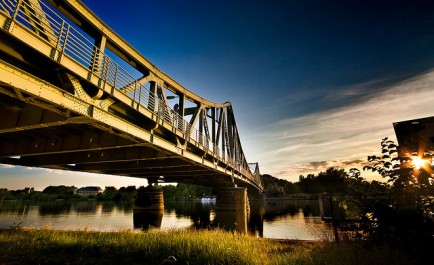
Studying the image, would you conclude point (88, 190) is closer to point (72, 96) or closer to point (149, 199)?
point (149, 199)

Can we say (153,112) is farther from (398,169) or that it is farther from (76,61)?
(398,169)

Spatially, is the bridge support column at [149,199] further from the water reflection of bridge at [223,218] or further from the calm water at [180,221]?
the calm water at [180,221]

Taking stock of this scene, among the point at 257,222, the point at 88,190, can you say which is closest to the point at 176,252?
the point at 257,222

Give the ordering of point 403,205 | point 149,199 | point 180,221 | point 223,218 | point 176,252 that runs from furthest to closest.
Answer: point 149,199, point 223,218, point 180,221, point 176,252, point 403,205

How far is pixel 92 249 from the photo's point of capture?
8.52 m

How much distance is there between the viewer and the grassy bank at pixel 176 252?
5.55 metres

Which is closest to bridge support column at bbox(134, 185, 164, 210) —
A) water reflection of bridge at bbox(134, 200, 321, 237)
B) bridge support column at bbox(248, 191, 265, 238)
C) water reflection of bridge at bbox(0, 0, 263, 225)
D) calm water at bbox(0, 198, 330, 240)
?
water reflection of bridge at bbox(134, 200, 321, 237)

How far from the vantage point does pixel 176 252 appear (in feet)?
24.8

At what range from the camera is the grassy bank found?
555cm

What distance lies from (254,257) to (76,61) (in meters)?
9.00

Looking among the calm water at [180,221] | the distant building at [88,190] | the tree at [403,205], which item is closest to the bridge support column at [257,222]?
the calm water at [180,221]

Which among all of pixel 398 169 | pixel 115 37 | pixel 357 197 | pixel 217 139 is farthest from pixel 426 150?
pixel 217 139

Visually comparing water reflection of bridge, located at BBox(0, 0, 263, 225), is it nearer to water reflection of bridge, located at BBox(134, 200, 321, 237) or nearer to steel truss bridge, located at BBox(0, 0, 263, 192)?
steel truss bridge, located at BBox(0, 0, 263, 192)

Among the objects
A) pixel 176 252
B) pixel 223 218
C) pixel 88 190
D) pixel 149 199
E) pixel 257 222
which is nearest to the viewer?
pixel 176 252
